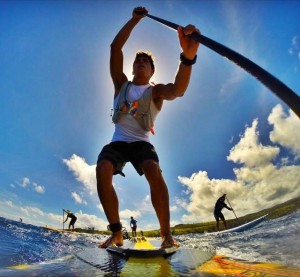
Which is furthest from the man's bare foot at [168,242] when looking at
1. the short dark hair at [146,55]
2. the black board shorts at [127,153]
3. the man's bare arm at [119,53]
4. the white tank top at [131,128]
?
the short dark hair at [146,55]

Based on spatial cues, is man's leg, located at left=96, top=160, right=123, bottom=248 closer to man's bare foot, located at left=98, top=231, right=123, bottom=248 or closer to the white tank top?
man's bare foot, located at left=98, top=231, right=123, bottom=248

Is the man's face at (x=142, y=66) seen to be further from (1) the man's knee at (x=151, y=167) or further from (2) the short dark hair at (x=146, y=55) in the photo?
(1) the man's knee at (x=151, y=167)

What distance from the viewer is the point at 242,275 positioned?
2.28m

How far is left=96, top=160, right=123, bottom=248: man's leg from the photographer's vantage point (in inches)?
154

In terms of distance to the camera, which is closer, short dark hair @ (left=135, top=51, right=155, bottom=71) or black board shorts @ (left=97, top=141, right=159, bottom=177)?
black board shorts @ (left=97, top=141, right=159, bottom=177)

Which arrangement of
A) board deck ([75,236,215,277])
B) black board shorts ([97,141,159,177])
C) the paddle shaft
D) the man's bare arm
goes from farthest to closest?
the man's bare arm, black board shorts ([97,141,159,177]), board deck ([75,236,215,277]), the paddle shaft

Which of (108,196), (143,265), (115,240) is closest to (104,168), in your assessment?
(108,196)

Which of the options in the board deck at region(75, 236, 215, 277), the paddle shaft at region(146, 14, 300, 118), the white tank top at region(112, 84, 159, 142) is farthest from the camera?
the white tank top at region(112, 84, 159, 142)

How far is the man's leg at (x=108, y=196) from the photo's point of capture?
3906mm

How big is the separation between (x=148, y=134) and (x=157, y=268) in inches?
96.6

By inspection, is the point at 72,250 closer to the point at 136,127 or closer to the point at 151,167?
the point at 151,167

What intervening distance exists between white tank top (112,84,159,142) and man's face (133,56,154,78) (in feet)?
1.54

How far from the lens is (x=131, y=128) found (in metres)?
4.43

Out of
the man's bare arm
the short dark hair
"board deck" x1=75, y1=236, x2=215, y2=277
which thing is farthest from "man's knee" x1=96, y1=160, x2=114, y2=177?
the short dark hair
